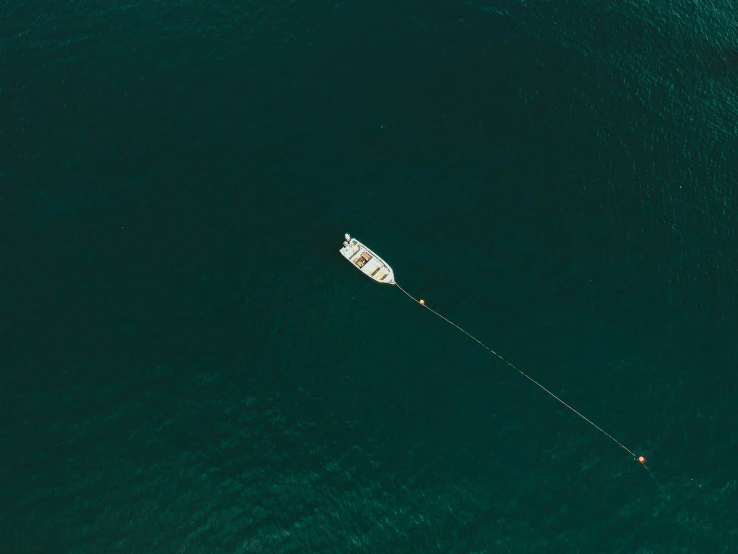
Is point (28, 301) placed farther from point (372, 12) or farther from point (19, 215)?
point (372, 12)

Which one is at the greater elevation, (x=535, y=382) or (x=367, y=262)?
(x=535, y=382)

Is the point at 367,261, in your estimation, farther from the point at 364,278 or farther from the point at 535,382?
the point at 535,382

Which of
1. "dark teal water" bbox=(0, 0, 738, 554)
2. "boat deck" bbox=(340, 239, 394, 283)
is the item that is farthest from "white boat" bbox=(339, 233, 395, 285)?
"dark teal water" bbox=(0, 0, 738, 554)

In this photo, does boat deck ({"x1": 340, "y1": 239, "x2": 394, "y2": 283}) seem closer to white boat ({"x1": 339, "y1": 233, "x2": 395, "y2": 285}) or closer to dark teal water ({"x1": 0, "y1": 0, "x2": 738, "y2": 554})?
white boat ({"x1": 339, "y1": 233, "x2": 395, "y2": 285})

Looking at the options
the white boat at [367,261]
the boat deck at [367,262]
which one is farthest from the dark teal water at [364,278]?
the boat deck at [367,262]

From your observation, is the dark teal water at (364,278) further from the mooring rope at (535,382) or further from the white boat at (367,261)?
the white boat at (367,261)

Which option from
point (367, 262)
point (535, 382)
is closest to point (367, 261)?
point (367, 262)
